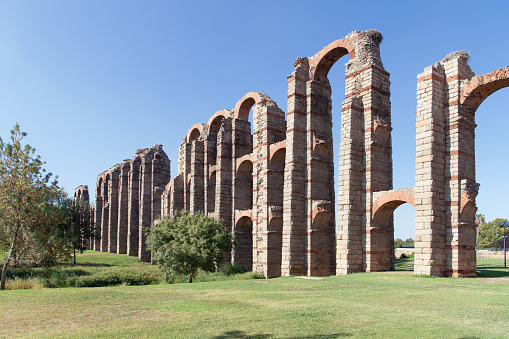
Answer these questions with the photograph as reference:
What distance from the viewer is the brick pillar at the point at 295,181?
67.5 feet

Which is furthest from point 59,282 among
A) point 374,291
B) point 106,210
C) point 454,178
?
point 106,210

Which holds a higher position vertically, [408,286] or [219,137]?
[219,137]

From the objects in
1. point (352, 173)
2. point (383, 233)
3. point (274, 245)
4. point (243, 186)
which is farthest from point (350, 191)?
point (243, 186)

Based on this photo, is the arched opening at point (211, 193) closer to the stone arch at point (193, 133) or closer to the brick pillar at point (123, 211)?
the stone arch at point (193, 133)

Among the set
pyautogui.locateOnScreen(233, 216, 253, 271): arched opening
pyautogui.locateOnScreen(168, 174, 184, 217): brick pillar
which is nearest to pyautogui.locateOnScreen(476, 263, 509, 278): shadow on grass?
pyautogui.locateOnScreen(233, 216, 253, 271): arched opening

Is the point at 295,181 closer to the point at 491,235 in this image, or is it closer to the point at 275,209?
the point at 275,209

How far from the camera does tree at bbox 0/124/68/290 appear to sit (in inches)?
638

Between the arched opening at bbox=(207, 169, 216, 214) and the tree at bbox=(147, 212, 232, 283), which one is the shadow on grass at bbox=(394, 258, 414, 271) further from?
the arched opening at bbox=(207, 169, 216, 214)

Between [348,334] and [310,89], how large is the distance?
672 inches

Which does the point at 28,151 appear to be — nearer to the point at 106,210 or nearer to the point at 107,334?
the point at 107,334

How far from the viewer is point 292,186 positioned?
20906 millimetres

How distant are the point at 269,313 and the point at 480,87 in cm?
1276

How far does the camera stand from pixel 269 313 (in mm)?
7656

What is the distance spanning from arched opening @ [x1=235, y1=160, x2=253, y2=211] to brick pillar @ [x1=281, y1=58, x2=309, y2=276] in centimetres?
662
